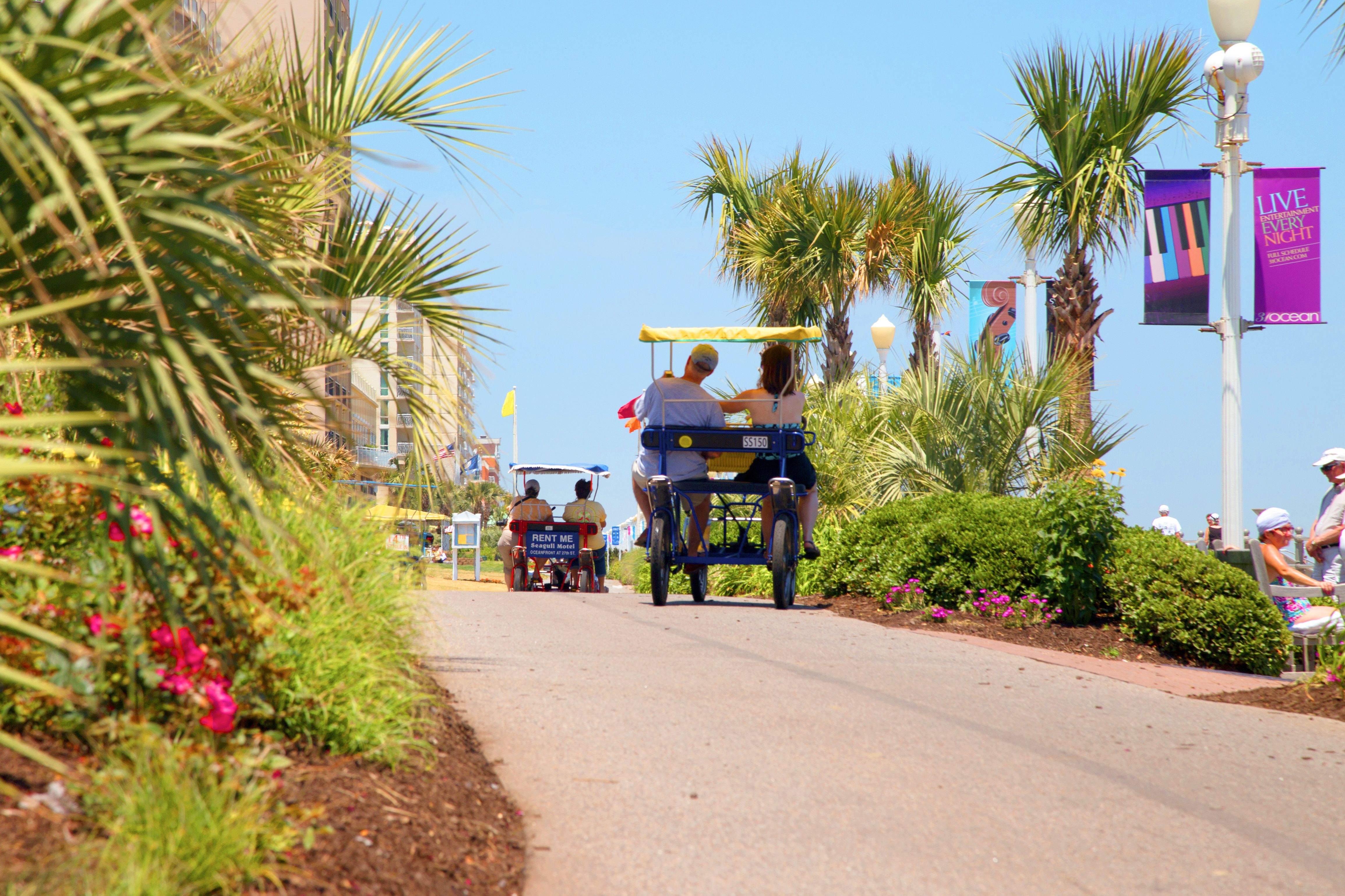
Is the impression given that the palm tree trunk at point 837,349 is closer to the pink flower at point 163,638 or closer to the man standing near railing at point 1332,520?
the man standing near railing at point 1332,520

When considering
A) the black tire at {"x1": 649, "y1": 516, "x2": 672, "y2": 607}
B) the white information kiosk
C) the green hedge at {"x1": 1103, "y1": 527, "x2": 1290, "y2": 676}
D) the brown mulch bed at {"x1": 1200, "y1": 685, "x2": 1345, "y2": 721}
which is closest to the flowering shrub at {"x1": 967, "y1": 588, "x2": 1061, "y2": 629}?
the green hedge at {"x1": 1103, "y1": 527, "x2": 1290, "y2": 676}

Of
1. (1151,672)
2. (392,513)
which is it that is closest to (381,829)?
(392,513)

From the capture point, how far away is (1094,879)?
12.4 ft

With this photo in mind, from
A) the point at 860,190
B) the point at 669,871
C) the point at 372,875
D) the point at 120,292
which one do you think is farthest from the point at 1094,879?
the point at 860,190

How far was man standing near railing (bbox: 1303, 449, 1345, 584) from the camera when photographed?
30.5 feet

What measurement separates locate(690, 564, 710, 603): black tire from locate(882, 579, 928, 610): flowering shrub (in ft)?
6.35

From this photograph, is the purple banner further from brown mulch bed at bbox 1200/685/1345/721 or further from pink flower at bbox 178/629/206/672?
pink flower at bbox 178/629/206/672

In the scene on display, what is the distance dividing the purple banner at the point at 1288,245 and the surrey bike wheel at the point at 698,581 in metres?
7.89

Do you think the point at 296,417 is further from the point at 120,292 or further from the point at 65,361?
the point at 65,361

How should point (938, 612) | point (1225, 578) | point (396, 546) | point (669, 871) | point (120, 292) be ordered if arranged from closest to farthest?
point (120, 292), point (669, 871), point (396, 546), point (1225, 578), point (938, 612)

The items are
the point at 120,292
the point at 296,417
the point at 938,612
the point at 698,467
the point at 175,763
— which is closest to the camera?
the point at 175,763

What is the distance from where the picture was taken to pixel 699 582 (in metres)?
11.9

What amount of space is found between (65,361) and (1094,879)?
322cm

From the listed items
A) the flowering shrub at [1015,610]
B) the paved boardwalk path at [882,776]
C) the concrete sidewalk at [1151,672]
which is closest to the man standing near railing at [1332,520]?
the concrete sidewalk at [1151,672]
